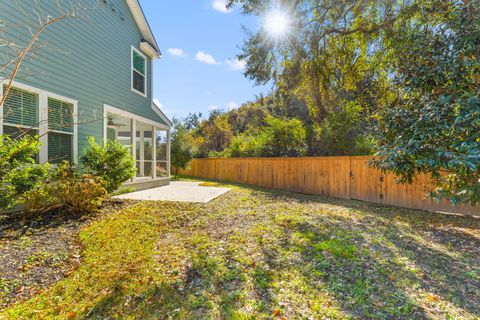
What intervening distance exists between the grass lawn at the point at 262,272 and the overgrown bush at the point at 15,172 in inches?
50.1

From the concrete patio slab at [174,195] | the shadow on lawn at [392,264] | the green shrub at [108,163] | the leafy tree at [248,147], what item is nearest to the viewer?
the shadow on lawn at [392,264]

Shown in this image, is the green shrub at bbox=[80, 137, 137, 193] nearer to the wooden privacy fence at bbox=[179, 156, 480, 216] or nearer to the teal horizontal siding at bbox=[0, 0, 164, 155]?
the teal horizontal siding at bbox=[0, 0, 164, 155]

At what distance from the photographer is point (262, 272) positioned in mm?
3062

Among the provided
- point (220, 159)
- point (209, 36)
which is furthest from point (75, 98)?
point (220, 159)

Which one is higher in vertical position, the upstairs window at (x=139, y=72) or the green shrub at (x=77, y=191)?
the upstairs window at (x=139, y=72)

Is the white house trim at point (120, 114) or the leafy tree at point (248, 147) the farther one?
the leafy tree at point (248, 147)

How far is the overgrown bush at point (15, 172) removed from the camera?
3.97 meters

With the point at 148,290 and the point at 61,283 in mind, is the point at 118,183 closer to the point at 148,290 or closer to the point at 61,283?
the point at 61,283

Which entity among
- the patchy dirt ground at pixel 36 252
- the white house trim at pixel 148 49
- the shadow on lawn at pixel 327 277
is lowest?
the shadow on lawn at pixel 327 277

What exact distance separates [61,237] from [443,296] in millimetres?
5332

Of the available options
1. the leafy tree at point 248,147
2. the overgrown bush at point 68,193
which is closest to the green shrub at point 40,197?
the overgrown bush at point 68,193

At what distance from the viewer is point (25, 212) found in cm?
487

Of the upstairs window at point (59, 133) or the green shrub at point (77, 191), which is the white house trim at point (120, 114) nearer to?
the upstairs window at point (59, 133)

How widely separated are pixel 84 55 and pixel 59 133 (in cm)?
229
